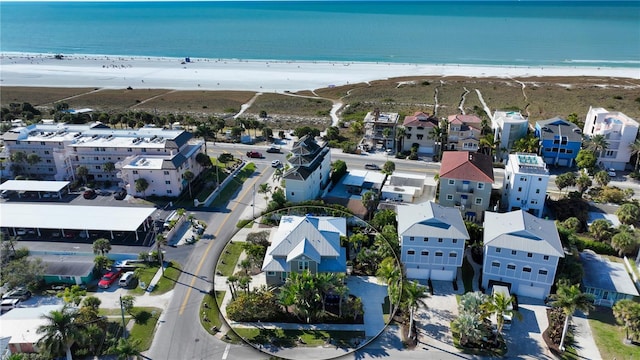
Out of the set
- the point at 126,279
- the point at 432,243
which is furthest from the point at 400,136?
the point at 126,279

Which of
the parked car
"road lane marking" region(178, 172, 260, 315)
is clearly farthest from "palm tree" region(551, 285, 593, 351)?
the parked car

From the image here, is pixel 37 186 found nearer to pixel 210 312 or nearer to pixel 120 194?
pixel 120 194

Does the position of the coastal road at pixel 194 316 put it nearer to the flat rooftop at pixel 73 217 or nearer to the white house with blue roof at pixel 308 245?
the white house with blue roof at pixel 308 245

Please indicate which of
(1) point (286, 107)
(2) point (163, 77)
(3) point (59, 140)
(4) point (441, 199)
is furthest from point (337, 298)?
(2) point (163, 77)

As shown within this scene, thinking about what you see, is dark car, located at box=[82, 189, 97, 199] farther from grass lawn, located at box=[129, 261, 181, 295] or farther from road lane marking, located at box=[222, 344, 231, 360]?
road lane marking, located at box=[222, 344, 231, 360]

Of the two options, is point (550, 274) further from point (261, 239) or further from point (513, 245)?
point (261, 239)

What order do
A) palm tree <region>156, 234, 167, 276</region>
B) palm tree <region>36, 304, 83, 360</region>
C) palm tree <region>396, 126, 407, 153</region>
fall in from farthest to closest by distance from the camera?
1. palm tree <region>396, 126, 407, 153</region>
2. palm tree <region>156, 234, 167, 276</region>
3. palm tree <region>36, 304, 83, 360</region>
